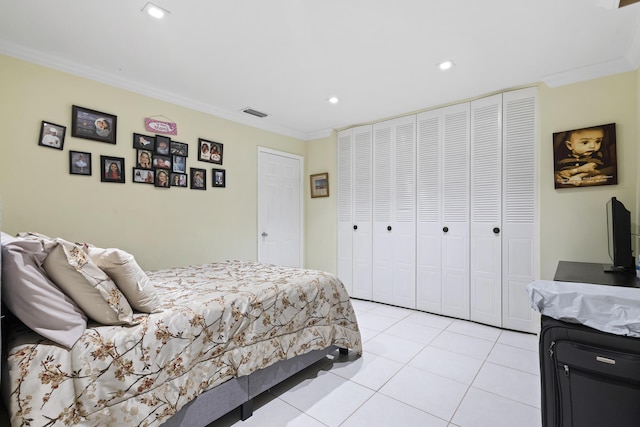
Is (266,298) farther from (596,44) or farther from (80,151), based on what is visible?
(596,44)

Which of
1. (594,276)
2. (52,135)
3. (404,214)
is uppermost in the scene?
(52,135)

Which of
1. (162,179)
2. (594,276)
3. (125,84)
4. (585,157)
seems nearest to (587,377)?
(594,276)

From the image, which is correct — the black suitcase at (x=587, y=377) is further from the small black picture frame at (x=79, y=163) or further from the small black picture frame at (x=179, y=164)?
the small black picture frame at (x=79, y=163)

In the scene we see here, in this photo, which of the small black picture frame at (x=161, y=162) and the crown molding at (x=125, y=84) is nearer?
the crown molding at (x=125, y=84)

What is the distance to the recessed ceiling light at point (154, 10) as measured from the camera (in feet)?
6.18

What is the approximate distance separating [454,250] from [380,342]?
1450mm

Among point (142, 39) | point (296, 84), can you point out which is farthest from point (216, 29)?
point (296, 84)

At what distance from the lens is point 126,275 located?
1527 millimetres

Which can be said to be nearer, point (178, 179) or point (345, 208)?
point (178, 179)

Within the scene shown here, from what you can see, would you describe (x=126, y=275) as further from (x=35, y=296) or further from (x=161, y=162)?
(x=161, y=162)

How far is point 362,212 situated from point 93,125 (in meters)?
3.26

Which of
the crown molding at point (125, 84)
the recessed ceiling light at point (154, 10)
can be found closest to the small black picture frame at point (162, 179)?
the crown molding at point (125, 84)

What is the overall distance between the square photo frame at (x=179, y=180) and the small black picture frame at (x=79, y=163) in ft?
2.48

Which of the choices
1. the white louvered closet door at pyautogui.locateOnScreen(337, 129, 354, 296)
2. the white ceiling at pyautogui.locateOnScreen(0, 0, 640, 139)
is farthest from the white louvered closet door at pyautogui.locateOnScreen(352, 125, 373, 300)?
the white ceiling at pyautogui.locateOnScreen(0, 0, 640, 139)
